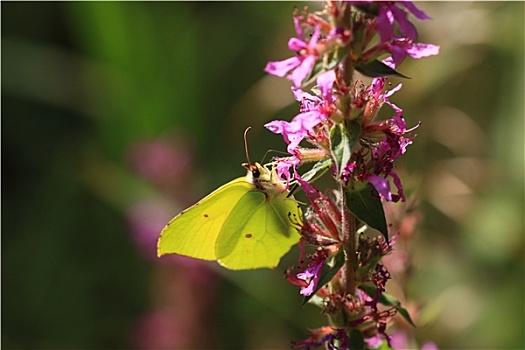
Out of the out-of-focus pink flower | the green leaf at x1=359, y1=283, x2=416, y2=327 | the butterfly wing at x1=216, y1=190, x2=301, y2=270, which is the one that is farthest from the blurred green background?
the out-of-focus pink flower

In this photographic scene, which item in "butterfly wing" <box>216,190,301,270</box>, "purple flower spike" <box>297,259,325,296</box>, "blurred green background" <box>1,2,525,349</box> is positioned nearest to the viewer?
"purple flower spike" <box>297,259,325,296</box>

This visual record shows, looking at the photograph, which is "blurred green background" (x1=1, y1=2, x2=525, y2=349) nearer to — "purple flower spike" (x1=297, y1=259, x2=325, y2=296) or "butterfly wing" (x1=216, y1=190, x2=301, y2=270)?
"butterfly wing" (x1=216, y1=190, x2=301, y2=270)

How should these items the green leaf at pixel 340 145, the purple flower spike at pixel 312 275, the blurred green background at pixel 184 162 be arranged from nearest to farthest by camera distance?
the green leaf at pixel 340 145 → the purple flower spike at pixel 312 275 → the blurred green background at pixel 184 162

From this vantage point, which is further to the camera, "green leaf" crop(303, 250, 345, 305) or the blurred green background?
the blurred green background

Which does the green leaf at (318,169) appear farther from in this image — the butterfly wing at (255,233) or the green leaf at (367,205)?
the butterfly wing at (255,233)

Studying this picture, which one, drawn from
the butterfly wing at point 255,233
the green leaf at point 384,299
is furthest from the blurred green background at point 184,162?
the green leaf at point 384,299

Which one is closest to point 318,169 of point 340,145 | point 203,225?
point 340,145

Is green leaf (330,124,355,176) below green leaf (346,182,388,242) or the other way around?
the other way around

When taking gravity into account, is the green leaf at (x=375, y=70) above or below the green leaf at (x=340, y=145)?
above
